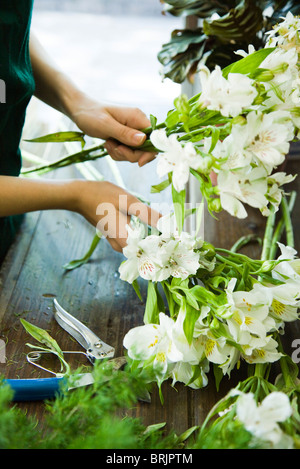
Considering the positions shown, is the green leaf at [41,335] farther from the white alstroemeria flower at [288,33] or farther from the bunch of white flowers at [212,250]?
the white alstroemeria flower at [288,33]

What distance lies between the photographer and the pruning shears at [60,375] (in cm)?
66

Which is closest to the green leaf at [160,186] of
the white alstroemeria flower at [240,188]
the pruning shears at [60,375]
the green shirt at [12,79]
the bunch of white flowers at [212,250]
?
the bunch of white flowers at [212,250]

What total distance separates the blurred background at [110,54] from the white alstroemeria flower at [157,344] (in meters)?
0.48

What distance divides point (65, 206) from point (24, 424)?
0.45 metres

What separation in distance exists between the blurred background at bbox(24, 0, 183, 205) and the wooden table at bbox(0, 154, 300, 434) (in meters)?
0.18

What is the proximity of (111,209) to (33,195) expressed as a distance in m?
0.13

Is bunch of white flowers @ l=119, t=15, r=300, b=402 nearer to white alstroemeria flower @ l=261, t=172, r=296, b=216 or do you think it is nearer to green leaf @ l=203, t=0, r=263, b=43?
white alstroemeria flower @ l=261, t=172, r=296, b=216

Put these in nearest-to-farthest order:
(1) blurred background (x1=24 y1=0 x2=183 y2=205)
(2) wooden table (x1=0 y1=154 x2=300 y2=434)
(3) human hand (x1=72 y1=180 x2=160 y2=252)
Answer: (2) wooden table (x1=0 y1=154 x2=300 y2=434) → (3) human hand (x1=72 y1=180 x2=160 y2=252) → (1) blurred background (x1=24 y1=0 x2=183 y2=205)

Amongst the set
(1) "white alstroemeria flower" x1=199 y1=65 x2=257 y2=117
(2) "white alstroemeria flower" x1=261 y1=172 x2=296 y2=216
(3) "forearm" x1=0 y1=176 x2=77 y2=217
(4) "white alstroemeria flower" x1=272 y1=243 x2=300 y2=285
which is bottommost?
(3) "forearm" x1=0 y1=176 x2=77 y2=217

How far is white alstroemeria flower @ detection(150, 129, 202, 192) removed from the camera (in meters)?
0.56

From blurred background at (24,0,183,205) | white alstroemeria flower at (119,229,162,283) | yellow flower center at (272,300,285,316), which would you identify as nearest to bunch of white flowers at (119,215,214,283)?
white alstroemeria flower at (119,229,162,283)

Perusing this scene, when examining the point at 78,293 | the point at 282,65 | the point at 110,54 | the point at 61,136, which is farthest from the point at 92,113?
the point at 110,54

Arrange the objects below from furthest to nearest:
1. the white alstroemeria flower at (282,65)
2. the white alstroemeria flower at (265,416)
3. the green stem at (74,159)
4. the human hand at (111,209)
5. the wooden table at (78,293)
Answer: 1. the green stem at (74,159)
2. the human hand at (111,209)
3. the wooden table at (78,293)
4. the white alstroemeria flower at (282,65)
5. the white alstroemeria flower at (265,416)

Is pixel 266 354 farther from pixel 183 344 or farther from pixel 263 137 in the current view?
pixel 263 137
